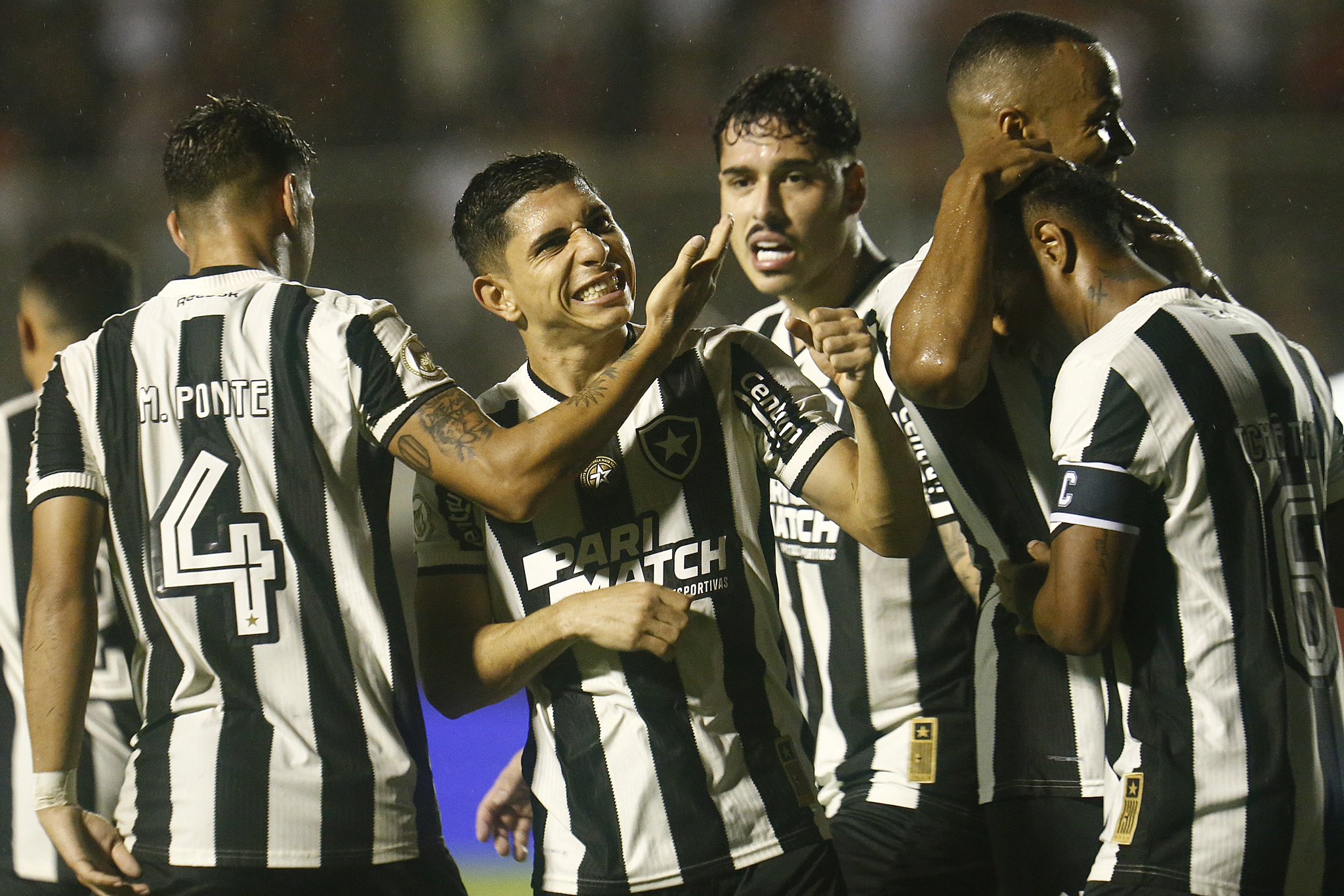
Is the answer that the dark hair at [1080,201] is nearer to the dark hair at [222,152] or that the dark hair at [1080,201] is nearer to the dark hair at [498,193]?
the dark hair at [498,193]

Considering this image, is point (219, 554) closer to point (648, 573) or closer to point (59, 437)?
point (59, 437)

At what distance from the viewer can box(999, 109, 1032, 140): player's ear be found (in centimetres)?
230

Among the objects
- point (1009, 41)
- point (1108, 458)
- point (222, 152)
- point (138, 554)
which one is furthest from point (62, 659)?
point (1009, 41)

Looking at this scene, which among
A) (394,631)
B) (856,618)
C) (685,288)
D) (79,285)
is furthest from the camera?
(79,285)

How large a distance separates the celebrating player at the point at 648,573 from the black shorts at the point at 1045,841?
0.44m

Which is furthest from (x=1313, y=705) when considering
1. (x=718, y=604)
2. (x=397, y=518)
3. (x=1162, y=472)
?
(x=397, y=518)

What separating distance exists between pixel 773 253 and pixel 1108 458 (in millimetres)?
1018

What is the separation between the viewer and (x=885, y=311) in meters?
2.31

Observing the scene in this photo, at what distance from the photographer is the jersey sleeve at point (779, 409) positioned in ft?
6.36

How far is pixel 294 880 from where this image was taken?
1936mm

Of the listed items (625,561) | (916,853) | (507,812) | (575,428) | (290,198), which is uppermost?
(290,198)

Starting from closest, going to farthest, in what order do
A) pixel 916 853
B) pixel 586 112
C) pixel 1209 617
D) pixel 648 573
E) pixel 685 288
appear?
1. pixel 1209 617
2. pixel 685 288
3. pixel 648 573
4. pixel 916 853
5. pixel 586 112

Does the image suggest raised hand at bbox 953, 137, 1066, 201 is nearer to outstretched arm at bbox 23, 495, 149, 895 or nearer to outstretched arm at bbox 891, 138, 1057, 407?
outstretched arm at bbox 891, 138, 1057, 407

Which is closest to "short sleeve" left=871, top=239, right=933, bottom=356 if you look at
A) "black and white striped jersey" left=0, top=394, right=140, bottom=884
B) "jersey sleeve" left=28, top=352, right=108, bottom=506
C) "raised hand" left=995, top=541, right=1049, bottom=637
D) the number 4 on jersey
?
"raised hand" left=995, top=541, right=1049, bottom=637
